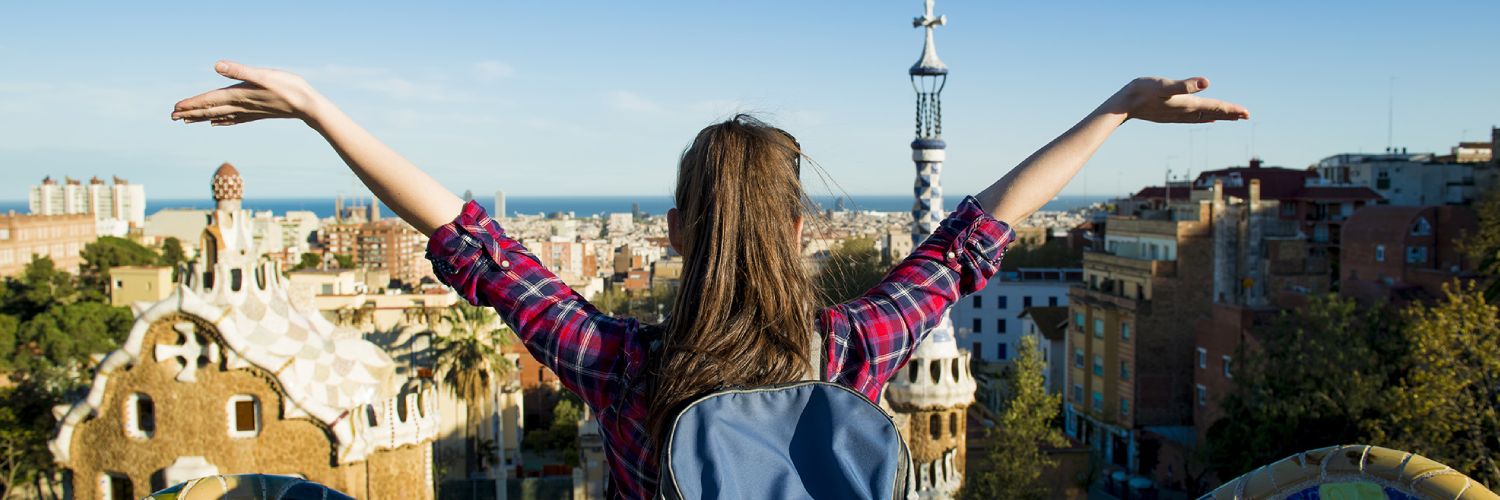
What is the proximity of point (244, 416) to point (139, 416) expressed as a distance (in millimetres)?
1102

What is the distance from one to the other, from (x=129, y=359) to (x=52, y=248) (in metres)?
55.5

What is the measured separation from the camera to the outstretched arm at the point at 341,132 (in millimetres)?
2008

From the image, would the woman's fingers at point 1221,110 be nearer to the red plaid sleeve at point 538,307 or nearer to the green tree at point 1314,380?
the red plaid sleeve at point 538,307

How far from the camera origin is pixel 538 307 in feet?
6.33

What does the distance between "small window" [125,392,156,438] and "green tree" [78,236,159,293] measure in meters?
40.9

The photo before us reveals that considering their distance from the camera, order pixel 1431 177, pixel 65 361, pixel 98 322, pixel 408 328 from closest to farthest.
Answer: pixel 408 328, pixel 65 361, pixel 98 322, pixel 1431 177

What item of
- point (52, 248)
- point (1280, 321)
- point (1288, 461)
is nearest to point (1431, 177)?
point (1280, 321)

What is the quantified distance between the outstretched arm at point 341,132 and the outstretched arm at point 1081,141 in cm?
94

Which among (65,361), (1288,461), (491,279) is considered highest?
(491,279)

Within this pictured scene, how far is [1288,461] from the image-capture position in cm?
256

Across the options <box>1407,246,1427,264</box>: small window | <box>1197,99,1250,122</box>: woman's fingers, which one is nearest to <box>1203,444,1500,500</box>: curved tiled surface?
<box>1197,99,1250,122</box>: woman's fingers

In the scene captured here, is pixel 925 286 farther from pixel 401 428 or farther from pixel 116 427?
pixel 116 427

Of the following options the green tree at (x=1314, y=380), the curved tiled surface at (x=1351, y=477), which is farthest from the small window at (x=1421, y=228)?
the curved tiled surface at (x=1351, y=477)

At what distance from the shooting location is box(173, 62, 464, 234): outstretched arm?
2.01 meters
